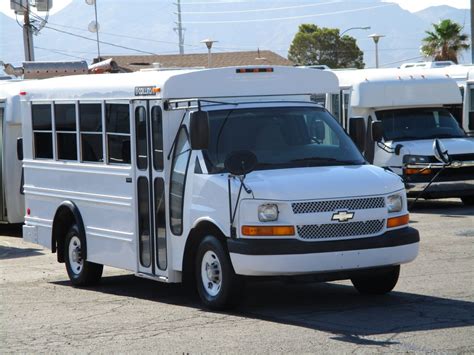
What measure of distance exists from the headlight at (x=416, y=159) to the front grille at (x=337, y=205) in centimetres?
1000

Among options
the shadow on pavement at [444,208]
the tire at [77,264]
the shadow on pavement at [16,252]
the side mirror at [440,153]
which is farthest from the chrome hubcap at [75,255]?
the shadow on pavement at [444,208]

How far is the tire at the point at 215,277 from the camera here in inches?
432

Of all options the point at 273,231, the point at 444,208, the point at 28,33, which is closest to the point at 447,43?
the point at 28,33

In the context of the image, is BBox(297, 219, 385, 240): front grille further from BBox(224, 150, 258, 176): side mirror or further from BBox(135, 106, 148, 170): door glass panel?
BBox(135, 106, 148, 170): door glass panel

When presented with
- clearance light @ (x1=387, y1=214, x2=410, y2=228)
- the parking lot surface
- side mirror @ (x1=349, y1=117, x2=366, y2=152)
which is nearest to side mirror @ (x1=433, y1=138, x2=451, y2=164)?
the parking lot surface

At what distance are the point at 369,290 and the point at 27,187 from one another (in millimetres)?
5180

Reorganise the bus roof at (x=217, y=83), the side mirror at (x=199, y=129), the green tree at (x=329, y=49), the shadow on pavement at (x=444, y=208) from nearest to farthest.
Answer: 1. the side mirror at (x=199, y=129)
2. the bus roof at (x=217, y=83)
3. the shadow on pavement at (x=444, y=208)
4. the green tree at (x=329, y=49)

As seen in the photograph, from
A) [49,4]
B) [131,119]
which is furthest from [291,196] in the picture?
[49,4]

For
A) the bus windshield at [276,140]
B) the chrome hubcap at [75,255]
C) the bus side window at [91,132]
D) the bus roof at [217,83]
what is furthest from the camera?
the chrome hubcap at [75,255]

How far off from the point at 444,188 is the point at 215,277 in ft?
34.4

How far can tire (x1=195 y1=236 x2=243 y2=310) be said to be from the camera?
36.0ft

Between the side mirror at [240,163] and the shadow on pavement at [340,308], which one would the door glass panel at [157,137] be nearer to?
the side mirror at [240,163]

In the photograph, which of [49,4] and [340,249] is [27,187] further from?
[49,4]

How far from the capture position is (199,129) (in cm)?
1117
